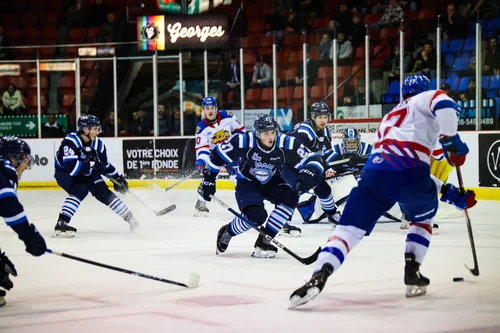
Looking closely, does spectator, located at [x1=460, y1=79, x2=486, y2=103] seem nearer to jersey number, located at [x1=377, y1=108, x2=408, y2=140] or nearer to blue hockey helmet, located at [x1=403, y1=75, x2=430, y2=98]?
blue hockey helmet, located at [x1=403, y1=75, x2=430, y2=98]

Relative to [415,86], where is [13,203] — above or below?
below

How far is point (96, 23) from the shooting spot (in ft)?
48.8

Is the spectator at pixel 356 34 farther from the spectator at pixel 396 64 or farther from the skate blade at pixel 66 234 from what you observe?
the skate blade at pixel 66 234

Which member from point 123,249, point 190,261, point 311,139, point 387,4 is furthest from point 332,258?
point 387,4

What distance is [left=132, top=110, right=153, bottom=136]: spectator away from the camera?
39.8 feet

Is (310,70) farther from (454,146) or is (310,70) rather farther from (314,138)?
(454,146)

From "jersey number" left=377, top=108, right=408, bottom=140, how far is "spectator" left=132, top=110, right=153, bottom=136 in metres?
8.09

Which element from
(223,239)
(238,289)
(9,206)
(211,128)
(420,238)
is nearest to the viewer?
(9,206)

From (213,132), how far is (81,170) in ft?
7.31

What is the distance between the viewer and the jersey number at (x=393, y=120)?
4215 mm

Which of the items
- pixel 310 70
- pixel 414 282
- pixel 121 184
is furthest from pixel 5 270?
pixel 310 70

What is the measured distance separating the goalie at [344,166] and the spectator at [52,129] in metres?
5.47

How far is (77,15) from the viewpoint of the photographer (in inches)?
585

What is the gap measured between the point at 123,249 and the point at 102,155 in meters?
1.31
